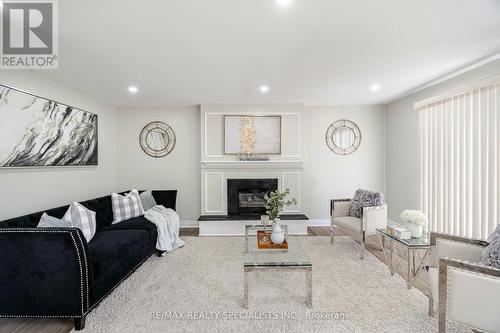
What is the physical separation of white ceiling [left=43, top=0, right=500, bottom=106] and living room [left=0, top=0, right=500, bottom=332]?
2 centimetres

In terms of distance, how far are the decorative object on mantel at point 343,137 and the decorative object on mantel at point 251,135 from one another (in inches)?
46.5

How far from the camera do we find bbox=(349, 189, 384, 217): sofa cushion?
373 cm

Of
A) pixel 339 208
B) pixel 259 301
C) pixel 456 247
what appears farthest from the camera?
Result: pixel 339 208

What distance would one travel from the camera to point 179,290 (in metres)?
2.62

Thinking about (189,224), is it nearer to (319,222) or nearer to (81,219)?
(81,219)

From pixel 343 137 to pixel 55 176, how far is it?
5.21 meters

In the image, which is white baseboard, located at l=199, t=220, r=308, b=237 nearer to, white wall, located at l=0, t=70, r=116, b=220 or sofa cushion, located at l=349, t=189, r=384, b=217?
sofa cushion, located at l=349, t=189, r=384, b=217

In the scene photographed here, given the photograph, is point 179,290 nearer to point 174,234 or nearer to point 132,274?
point 132,274

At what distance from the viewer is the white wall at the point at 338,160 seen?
17.1ft

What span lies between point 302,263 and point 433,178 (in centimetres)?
298

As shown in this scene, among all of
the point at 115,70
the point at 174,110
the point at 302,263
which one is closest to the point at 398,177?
the point at 302,263

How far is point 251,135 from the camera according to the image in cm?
499

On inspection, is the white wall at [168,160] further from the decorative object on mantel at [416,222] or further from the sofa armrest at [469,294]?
the sofa armrest at [469,294]

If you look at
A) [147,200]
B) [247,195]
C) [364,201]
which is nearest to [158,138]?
[147,200]
